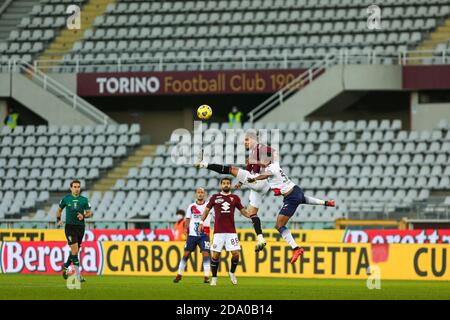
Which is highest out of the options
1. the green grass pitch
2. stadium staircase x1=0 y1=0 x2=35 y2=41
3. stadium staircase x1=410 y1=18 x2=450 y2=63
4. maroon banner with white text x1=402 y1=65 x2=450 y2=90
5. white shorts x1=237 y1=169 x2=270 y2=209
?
stadium staircase x1=0 y1=0 x2=35 y2=41

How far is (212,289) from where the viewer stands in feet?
75.7

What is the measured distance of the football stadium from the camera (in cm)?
3566

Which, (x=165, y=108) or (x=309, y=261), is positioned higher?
(x=165, y=108)

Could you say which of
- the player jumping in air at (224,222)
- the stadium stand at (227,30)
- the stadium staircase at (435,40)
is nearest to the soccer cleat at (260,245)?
the player jumping in air at (224,222)

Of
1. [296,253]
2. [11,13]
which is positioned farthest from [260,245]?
[11,13]

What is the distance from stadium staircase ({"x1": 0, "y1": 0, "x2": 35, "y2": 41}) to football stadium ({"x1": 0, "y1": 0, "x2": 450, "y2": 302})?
8 cm

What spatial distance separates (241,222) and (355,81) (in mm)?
7484

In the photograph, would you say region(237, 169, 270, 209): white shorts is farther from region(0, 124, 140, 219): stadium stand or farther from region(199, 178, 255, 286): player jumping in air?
region(0, 124, 140, 219): stadium stand

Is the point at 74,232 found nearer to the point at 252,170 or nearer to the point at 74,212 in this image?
the point at 74,212

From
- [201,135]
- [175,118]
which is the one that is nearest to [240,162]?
[201,135]

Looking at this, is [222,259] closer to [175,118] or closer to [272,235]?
[272,235]

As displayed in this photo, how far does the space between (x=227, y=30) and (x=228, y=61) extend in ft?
4.91

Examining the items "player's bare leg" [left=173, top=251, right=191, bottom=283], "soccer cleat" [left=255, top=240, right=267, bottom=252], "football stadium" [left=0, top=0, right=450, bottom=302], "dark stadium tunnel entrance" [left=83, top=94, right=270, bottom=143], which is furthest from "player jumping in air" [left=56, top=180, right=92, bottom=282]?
"dark stadium tunnel entrance" [left=83, top=94, right=270, bottom=143]

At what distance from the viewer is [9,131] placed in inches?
1742
